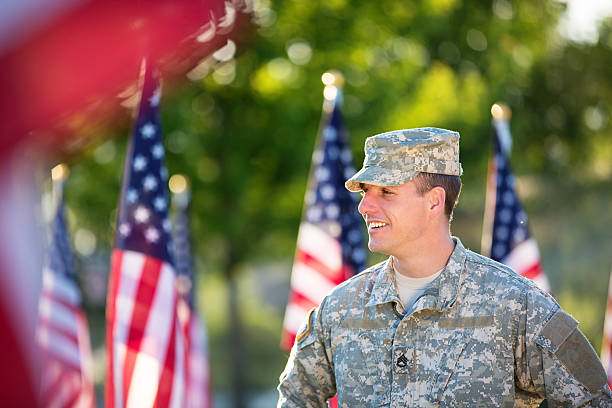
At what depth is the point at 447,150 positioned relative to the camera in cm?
323

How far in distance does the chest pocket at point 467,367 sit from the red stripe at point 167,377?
236 centimetres

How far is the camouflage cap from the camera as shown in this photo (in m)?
3.16

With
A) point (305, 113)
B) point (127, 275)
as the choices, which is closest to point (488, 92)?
point (305, 113)

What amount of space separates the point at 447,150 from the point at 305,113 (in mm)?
9483

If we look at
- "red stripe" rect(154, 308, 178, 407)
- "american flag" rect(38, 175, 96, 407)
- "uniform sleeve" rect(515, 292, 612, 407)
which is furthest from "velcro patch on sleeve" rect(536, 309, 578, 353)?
"american flag" rect(38, 175, 96, 407)

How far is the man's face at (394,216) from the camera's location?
312cm

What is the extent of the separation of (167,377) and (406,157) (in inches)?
96.3

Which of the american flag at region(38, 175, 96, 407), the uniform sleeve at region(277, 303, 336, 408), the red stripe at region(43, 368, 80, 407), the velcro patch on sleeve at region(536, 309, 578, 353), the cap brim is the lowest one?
the red stripe at region(43, 368, 80, 407)

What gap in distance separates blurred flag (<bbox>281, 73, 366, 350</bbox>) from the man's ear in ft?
11.3

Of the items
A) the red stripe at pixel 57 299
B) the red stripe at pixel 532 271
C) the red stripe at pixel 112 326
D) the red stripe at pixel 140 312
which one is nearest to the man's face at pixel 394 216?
the red stripe at pixel 140 312

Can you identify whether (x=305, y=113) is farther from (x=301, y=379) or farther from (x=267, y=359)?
(x=301, y=379)

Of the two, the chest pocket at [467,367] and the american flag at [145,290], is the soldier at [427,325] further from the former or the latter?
the american flag at [145,290]

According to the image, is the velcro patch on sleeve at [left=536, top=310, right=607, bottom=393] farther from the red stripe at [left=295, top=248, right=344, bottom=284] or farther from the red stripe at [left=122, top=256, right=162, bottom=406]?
the red stripe at [left=295, top=248, right=344, bottom=284]

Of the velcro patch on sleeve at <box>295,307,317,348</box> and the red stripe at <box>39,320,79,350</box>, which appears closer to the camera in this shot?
the velcro patch on sleeve at <box>295,307,317,348</box>
